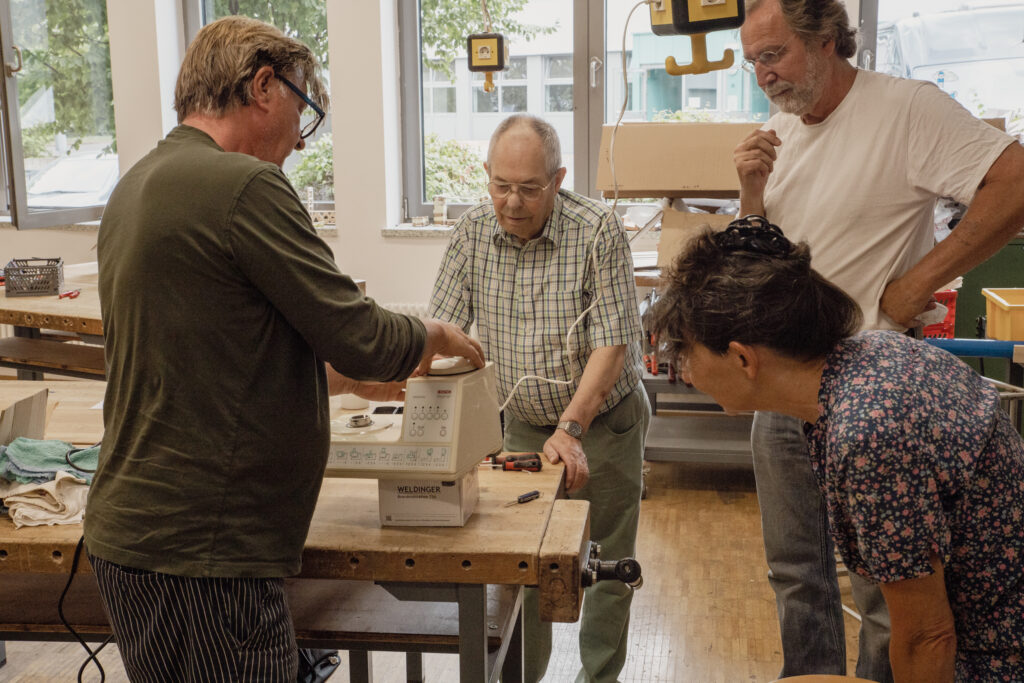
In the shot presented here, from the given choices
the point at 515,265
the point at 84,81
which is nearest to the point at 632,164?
the point at 515,265

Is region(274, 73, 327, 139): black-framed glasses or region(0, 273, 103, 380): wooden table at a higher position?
region(274, 73, 327, 139): black-framed glasses

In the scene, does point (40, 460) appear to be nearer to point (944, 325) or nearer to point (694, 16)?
point (694, 16)

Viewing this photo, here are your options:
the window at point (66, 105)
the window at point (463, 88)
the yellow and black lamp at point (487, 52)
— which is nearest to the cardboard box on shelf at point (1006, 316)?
the yellow and black lamp at point (487, 52)

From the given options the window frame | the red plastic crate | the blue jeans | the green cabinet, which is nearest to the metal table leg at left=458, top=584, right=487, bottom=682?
the blue jeans

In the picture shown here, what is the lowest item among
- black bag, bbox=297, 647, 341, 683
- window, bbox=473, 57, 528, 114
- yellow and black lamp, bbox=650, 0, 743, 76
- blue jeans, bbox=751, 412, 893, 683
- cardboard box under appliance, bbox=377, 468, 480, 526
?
black bag, bbox=297, 647, 341, 683

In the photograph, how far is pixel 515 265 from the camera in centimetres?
223

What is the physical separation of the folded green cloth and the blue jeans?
4.45ft

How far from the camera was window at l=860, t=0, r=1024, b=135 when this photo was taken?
461 centimetres

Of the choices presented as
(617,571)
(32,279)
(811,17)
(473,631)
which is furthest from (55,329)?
(811,17)

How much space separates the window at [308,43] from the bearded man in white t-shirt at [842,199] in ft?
11.9

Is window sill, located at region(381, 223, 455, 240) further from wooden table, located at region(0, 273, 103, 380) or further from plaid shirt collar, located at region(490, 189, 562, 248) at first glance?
plaid shirt collar, located at region(490, 189, 562, 248)

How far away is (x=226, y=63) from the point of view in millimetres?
1305

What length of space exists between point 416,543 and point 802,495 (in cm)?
96

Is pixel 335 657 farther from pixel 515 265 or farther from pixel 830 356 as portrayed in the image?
pixel 830 356
